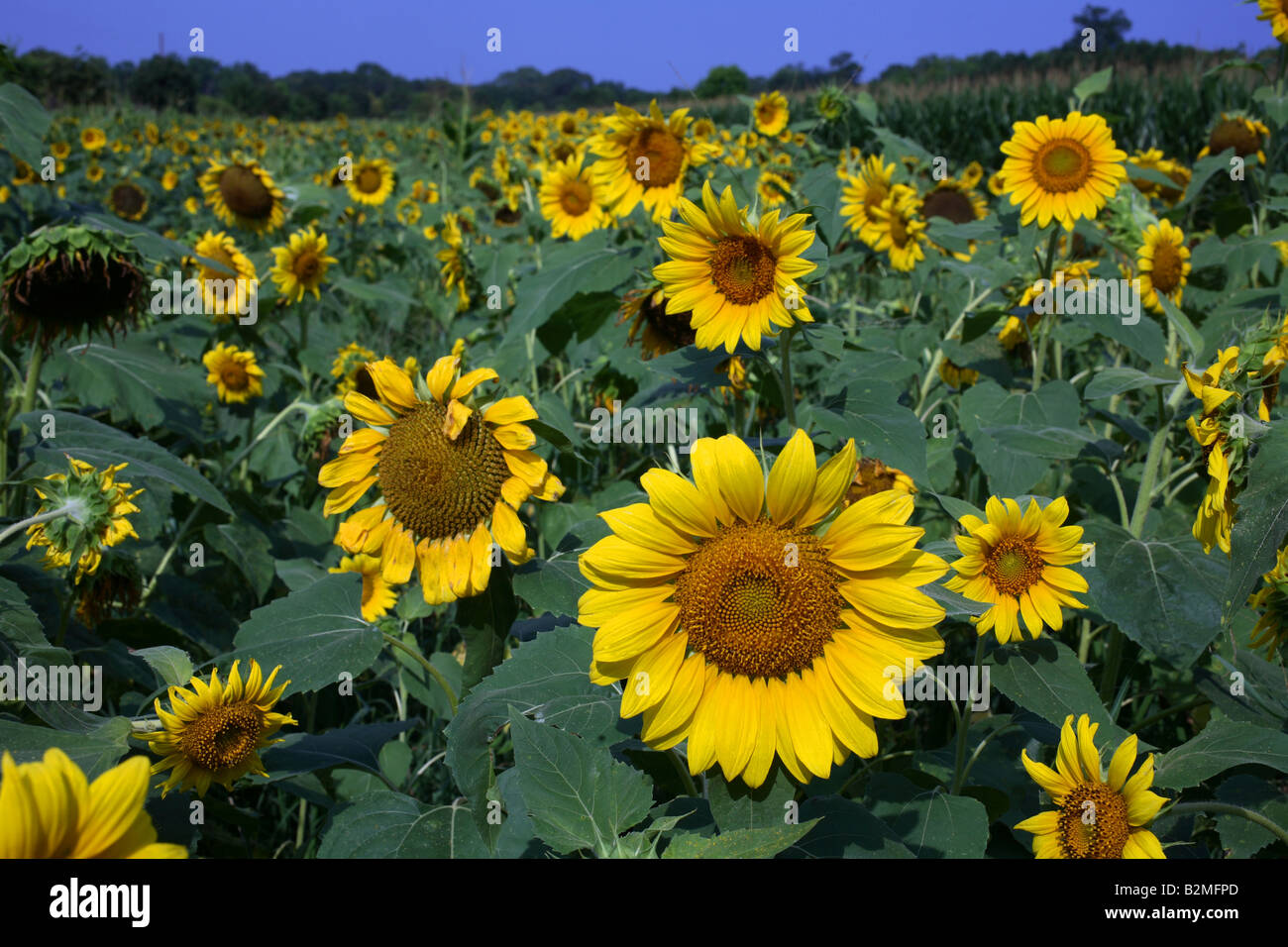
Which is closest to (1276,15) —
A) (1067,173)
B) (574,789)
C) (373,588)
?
(1067,173)

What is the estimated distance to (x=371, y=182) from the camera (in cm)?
773

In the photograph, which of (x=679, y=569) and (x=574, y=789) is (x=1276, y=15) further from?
(x=574, y=789)

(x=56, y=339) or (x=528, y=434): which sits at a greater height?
(x=56, y=339)

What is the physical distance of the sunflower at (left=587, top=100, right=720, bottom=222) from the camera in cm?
323

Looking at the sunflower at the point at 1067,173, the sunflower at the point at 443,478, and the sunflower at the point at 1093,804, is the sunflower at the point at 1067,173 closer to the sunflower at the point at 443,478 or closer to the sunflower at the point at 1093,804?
the sunflower at the point at 1093,804

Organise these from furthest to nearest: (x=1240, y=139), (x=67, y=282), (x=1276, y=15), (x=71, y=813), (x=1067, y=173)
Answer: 1. (x=1240, y=139)
2. (x=1276, y=15)
3. (x=1067, y=173)
4. (x=67, y=282)
5. (x=71, y=813)

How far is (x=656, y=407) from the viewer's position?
7.95 ft

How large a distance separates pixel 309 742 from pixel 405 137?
20.6 m

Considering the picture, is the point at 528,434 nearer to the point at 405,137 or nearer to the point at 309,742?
the point at 309,742

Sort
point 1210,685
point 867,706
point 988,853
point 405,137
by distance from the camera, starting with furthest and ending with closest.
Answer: point 405,137
point 1210,685
point 988,853
point 867,706

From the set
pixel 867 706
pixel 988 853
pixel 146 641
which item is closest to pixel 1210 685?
pixel 988 853

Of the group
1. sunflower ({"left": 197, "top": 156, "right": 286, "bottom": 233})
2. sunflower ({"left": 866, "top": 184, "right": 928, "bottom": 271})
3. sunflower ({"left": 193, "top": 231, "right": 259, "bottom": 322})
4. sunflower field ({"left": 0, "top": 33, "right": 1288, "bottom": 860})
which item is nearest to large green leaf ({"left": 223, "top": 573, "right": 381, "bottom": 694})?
sunflower field ({"left": 0, "top": 33, "right": 1288, "bottom": 860})

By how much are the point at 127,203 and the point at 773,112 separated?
6.18 metres

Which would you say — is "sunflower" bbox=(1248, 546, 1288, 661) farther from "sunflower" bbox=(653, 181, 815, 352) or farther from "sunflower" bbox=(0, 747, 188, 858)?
"sunflower" bbox=(0, 747, 188, 858)
